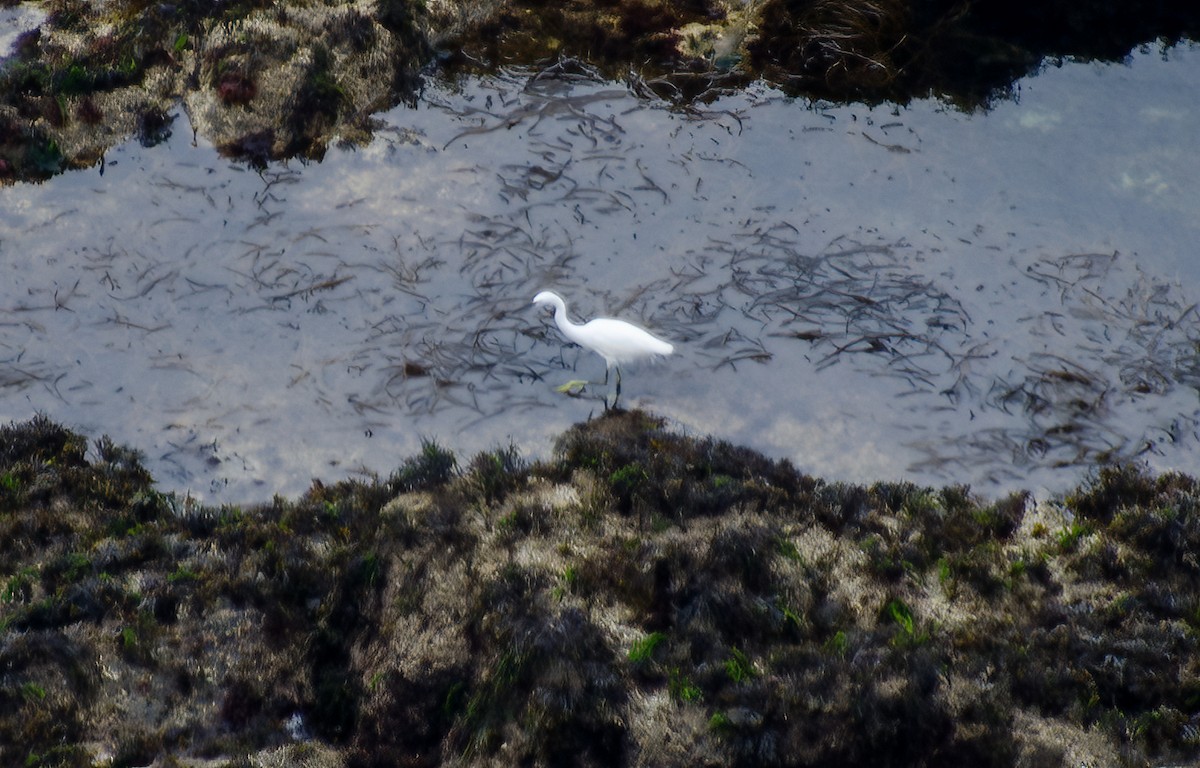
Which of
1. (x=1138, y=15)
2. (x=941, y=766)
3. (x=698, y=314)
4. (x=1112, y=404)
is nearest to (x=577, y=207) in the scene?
(x=698, y=314)

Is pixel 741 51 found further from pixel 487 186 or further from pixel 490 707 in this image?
pixel 490 707

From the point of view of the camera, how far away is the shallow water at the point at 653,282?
6.96 metres

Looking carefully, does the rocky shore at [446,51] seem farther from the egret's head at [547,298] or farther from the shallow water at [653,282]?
the egret's head at [547,298]

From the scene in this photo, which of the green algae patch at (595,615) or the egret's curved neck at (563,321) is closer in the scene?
the green algae patch at (595,615)

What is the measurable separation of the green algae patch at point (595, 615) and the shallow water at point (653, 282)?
39 cm

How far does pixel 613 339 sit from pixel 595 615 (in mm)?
2128

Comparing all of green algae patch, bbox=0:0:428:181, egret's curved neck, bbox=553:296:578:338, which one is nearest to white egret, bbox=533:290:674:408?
egret's curved neck, bbox=553:296:578:338

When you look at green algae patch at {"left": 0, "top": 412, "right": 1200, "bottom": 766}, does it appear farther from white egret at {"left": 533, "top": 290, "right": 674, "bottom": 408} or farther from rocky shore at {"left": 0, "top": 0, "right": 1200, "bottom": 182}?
rocky shore at {"left": 0, "top": 0, "right": 1200, "bottom": 182}

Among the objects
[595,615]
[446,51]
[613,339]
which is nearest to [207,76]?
[446,51]

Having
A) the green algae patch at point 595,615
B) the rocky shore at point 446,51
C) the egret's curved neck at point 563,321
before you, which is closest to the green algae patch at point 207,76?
the rocky shore at point 446,51

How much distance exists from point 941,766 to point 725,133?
608cm

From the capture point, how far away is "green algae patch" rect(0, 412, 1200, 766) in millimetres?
5035

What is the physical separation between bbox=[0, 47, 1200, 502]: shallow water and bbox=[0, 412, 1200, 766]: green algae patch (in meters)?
0.39

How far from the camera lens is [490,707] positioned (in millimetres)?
5246
